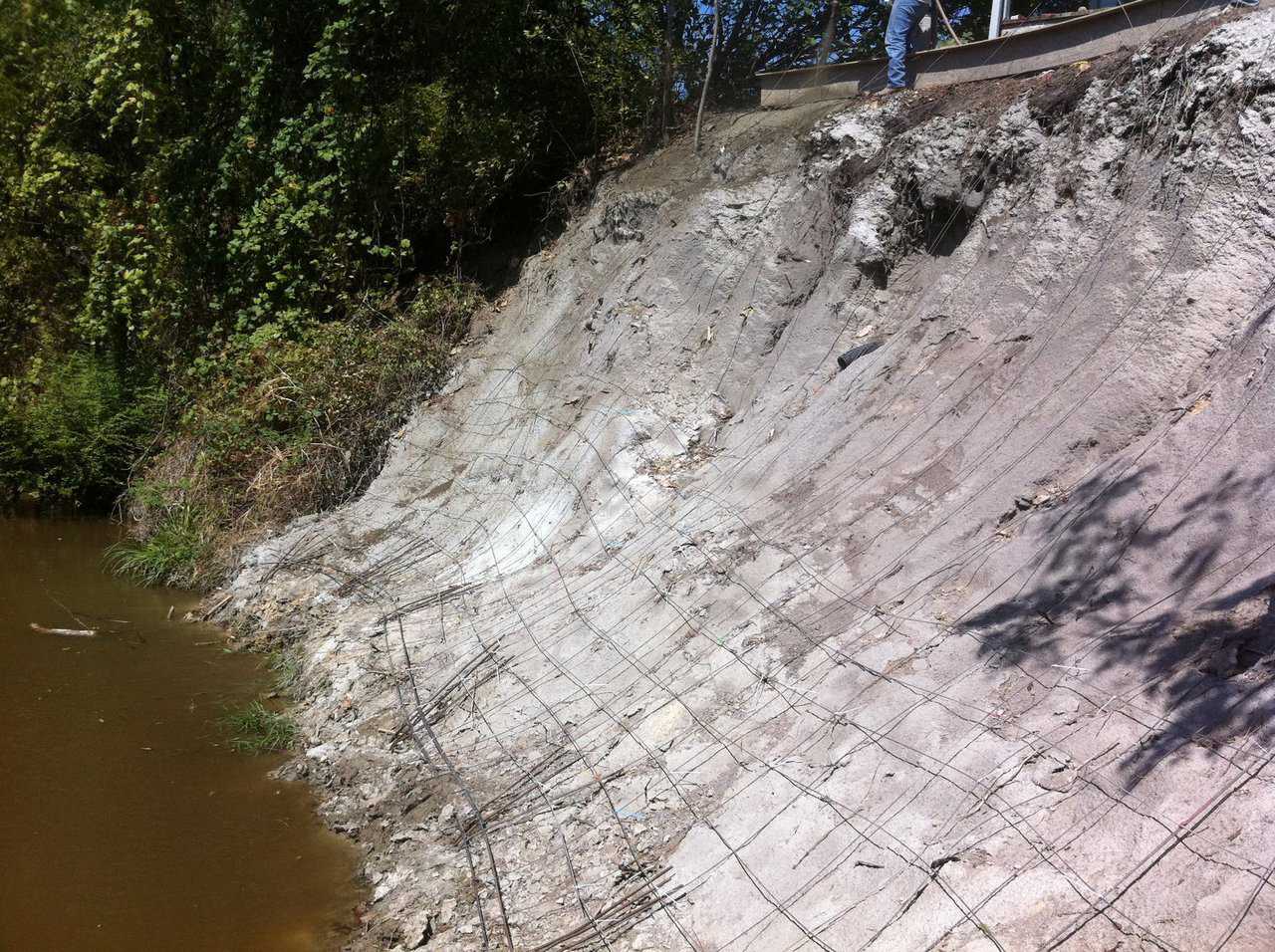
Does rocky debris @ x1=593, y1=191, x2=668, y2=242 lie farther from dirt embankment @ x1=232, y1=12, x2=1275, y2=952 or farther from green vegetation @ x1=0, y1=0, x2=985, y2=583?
green vegetation @ x1=0, y1=0, x2=985, y2=583

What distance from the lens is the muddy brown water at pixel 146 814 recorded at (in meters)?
4.77

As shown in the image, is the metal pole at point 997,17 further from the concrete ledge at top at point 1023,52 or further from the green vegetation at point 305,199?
the green vegetation at point 305,199

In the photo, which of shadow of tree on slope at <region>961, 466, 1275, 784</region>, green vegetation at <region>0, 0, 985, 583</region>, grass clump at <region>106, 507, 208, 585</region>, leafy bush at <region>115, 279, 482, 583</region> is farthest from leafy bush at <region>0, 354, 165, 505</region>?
shadow of tree on slope at <region>961, 466, 1275, 784</region>

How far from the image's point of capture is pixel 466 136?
11383 mm

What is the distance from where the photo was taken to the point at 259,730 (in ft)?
21.8

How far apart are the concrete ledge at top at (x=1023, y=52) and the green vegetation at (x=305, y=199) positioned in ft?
6.58

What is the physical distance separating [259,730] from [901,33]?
7094 millimetres

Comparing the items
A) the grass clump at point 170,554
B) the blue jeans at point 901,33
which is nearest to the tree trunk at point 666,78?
the blue jeans at point 901,33

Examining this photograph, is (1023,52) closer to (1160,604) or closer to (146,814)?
(1160,604)

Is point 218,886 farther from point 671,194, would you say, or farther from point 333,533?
point 671,194

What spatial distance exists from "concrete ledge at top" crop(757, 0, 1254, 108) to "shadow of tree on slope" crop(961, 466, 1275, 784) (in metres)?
3.49

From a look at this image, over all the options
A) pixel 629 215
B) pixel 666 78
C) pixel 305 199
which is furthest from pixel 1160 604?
pixel 305 199

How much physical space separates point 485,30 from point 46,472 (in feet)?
23.9

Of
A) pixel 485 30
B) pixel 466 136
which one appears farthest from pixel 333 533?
pixel 485 30
